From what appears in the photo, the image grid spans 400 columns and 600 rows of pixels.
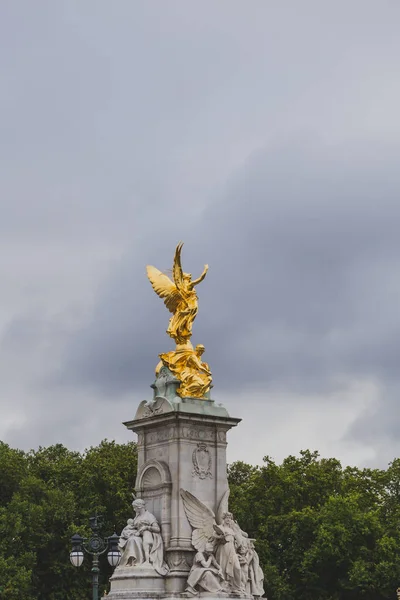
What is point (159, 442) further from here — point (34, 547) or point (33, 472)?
point (33, 472)

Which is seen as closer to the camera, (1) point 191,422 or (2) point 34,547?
(1) point 191,422

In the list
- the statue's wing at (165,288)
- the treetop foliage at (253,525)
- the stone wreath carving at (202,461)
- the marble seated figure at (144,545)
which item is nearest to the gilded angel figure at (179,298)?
the statue's wing at (165,288)

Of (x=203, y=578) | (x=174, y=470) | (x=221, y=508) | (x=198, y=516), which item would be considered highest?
(x=174, y=470)

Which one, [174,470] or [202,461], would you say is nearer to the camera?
[174,470]

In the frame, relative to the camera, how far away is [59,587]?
5341cm

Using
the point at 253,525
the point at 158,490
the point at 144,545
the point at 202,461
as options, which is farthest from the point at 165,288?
the point at 253,525

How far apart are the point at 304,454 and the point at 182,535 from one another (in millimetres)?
27820

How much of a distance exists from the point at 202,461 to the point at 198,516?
1.61 meters

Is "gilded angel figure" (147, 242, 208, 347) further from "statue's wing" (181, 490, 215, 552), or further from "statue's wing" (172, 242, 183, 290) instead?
"statue's wing" (181, 490, 215, 552)

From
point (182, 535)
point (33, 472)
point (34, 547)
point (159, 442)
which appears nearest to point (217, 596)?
point (182, 535)

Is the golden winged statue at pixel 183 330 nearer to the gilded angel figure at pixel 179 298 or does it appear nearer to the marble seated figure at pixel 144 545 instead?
the gilded angel figure at pixel 179 298

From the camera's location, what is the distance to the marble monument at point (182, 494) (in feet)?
106

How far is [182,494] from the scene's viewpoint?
3319 cm

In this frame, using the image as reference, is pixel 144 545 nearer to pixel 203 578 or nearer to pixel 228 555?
pixel 203 578
